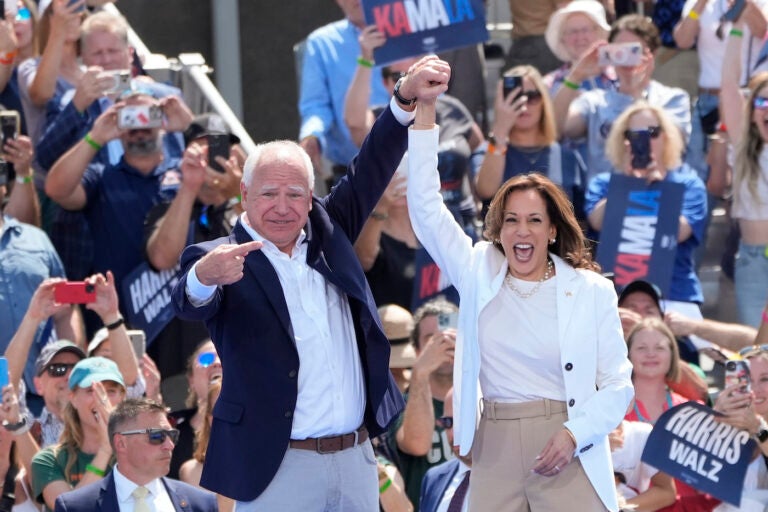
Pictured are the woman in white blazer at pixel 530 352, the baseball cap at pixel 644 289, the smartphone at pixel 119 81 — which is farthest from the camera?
the smartphone at pixel 119 81

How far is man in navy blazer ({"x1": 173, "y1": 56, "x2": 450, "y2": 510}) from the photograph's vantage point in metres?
5.08

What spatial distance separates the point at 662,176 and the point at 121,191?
2793 millimetres

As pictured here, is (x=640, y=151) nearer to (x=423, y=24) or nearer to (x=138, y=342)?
(x=423, y=24)

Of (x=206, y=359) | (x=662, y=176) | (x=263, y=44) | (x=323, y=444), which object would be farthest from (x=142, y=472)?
(x=263, y=44)

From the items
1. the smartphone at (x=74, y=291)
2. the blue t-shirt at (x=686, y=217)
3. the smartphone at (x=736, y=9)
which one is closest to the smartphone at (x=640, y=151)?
the blue t-shirt at (x=686, y=217)

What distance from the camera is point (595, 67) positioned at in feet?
31.0

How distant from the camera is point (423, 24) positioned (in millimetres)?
9000

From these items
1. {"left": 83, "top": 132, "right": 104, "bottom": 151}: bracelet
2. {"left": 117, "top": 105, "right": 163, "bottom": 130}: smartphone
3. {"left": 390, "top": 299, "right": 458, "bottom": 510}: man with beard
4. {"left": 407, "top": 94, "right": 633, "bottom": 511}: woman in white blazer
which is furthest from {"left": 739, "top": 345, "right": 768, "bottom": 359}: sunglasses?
{"left": 83, "top": 132, "right": 104, "bottom": 151}: bracelet

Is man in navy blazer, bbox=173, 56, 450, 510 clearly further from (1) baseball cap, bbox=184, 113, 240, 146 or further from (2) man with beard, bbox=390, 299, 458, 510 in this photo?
(1) baseball cap, bbox=184, 113, 240, 146

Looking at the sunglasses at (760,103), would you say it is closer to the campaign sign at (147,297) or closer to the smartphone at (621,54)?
the smartphone at (621,54)

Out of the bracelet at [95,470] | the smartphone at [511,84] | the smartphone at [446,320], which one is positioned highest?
the smartphone at [511,84]

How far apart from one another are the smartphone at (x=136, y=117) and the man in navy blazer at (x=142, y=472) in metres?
2.09

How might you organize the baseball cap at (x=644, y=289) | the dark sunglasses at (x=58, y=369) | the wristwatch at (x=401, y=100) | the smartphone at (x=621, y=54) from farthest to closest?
the smartphone at (x=621, y=54) → the baseball cap at (x=644, y=289) → the dark sunglasses at (x=58, y=369) → the wristwatch at (x=401, y=100)

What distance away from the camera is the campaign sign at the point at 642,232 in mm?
8547
